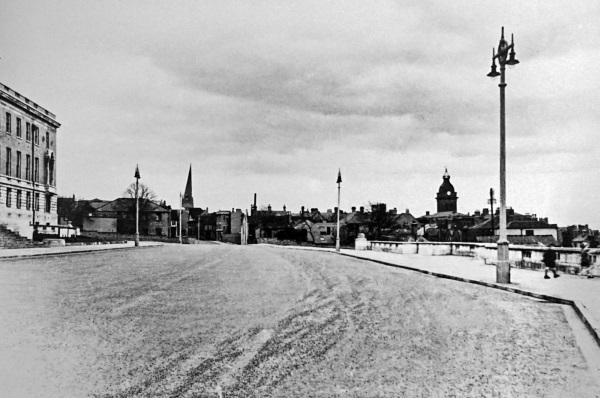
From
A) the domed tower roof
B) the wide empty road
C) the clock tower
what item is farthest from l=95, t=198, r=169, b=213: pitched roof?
the wide empty road

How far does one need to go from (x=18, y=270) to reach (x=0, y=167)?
29.4 m

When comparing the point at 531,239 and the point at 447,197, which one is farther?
the point at 447,197

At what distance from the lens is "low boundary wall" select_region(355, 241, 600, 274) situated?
52.7ft

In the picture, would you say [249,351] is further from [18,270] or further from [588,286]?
[18,270]

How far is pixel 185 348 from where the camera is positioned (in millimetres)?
6395

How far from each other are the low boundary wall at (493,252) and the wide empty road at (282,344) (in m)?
5.39

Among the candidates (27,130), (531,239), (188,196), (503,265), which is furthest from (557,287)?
(188,196)

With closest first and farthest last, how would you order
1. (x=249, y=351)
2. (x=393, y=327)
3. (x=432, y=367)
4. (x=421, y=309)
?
(x=432, y=367), (x=249, y=351), (x=393, y=327), (x=421, y=309)

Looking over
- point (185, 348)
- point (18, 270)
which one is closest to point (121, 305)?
point (185, 348)

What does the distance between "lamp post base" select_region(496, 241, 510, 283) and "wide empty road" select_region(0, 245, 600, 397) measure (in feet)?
8.58

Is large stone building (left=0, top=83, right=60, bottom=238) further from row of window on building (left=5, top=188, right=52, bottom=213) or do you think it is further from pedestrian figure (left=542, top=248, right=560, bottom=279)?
pedestrian figure (left=542, top=248, right=560, bottom=279)

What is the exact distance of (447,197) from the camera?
523 ft

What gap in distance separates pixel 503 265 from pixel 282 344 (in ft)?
32.7

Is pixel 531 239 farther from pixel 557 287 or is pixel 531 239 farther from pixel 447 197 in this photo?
pixel 447 197
